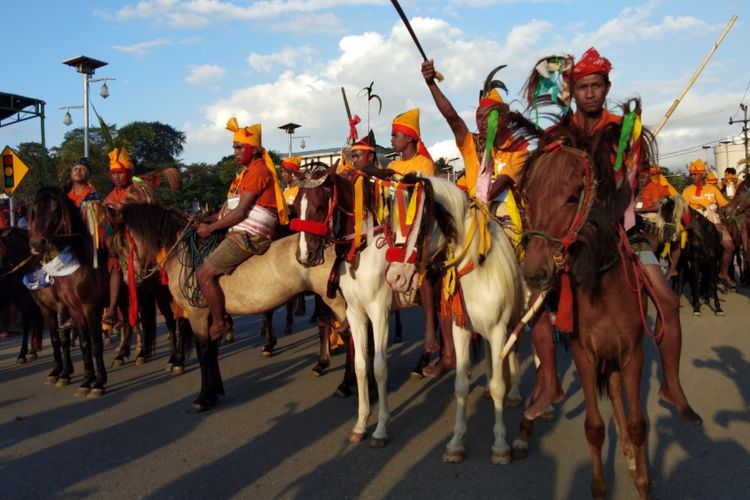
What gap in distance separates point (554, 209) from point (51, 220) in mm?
6387

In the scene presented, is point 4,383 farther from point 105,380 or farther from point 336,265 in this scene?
point 336,265

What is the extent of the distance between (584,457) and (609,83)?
2.86 meters

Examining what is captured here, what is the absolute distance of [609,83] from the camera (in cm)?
406

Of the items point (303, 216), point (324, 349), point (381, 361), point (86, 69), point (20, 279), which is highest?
point (86, 69)

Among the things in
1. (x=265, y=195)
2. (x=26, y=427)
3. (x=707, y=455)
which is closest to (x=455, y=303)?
(x=707, y=455)

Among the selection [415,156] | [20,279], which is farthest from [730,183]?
[20,279]

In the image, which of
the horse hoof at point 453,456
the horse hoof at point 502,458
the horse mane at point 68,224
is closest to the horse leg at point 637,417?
the horse hoof at point 502,458

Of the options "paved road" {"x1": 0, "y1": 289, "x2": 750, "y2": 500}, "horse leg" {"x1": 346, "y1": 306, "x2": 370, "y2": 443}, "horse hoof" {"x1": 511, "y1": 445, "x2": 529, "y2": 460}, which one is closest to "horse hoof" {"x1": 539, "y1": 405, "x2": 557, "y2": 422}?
"paved road" {"x1": 0, "y1": 289, "x2": 750, "y2": 500}

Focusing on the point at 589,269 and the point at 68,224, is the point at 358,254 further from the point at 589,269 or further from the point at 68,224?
the point at 68,224

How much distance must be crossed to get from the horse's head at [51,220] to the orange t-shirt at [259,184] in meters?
2.20

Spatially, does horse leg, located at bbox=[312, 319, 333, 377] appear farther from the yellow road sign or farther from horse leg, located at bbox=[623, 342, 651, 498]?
the yellow road sign

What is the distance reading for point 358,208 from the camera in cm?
553

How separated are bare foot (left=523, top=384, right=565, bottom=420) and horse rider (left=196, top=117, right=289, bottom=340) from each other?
3665 millimetres

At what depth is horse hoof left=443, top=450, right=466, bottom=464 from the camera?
16.6ft
